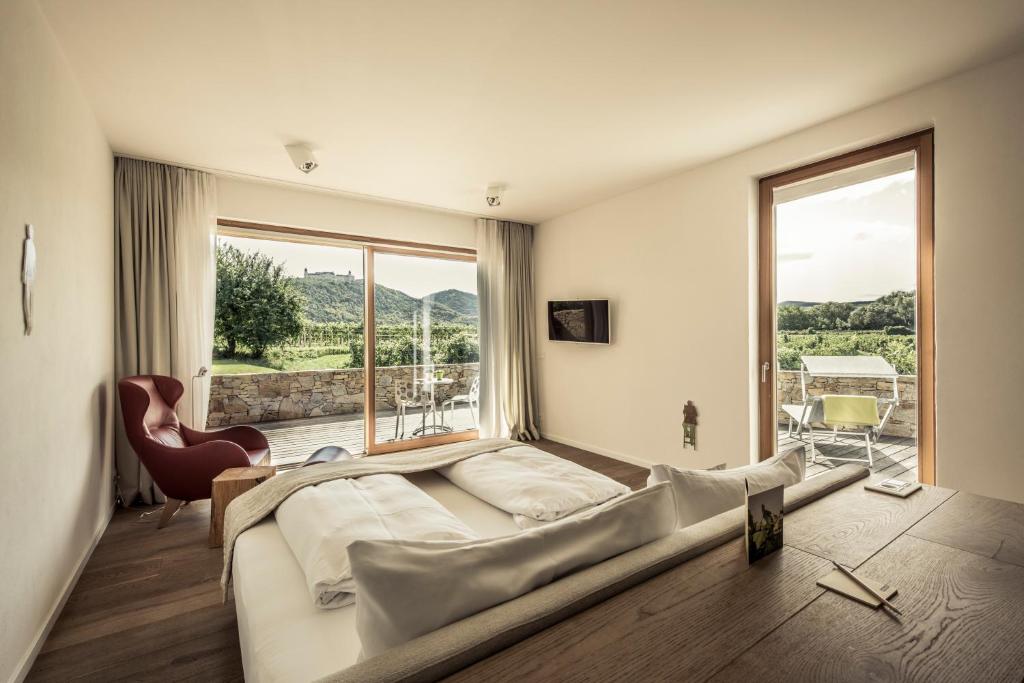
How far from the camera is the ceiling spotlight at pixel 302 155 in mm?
3238

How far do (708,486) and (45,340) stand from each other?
275 cm

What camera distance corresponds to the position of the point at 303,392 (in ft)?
16.8

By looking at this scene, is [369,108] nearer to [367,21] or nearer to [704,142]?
[367,21]

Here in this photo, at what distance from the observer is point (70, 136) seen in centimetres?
234

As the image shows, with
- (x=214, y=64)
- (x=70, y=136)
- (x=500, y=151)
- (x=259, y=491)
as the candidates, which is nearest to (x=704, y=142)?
(x=500, y=151)

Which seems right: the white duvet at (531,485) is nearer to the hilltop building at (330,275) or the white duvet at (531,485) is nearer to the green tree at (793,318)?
the green tree at (793,318)

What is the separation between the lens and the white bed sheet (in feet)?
3.64

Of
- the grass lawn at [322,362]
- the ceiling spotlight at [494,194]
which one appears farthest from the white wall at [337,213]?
the grass lawn at [322,362]

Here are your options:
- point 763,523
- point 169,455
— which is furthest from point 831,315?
point 169,455

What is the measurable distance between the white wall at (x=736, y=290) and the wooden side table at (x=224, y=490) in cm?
318

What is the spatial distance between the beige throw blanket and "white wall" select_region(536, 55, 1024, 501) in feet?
6.56

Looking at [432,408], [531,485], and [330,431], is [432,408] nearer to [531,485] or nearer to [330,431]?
[330,431]

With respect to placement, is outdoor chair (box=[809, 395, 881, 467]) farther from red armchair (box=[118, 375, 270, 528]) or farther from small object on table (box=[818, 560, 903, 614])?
red armchair (box=[118, 375, 270, 528])

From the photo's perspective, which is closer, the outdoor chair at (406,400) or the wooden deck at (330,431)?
the wooden deck at (330,431)
